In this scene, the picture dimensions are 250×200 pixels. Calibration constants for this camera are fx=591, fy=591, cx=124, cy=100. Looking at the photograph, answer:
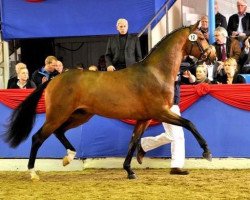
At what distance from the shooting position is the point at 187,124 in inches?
320

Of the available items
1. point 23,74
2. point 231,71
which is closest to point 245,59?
point 231,71

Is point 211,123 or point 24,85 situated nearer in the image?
point 211,123

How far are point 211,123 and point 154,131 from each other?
3.06ft

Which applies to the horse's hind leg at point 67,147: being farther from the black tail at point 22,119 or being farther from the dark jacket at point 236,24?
the dark jacket at point 236,24

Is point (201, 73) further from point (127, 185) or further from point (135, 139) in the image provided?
point (127, 185)

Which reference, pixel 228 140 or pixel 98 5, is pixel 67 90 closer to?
pixel 228 140

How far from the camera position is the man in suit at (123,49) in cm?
1016

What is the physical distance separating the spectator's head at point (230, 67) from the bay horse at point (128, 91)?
75 cm

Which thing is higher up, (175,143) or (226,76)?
(226,76)

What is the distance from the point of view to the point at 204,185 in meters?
7.52

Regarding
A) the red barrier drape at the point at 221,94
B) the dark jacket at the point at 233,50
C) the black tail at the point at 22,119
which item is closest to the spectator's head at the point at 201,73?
the red barrier drape at the point at 221,94

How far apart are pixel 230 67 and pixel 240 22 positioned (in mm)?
3173

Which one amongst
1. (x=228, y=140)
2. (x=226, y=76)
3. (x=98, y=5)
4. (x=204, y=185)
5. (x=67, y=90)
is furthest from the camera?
(x=98, y=5)

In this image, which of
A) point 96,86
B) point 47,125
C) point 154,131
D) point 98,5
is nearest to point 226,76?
point 154,131
